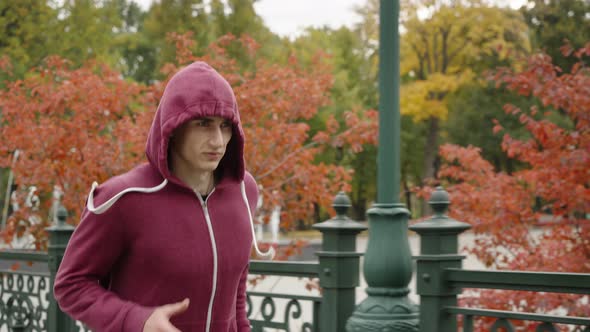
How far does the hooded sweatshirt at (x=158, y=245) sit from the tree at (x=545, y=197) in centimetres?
420

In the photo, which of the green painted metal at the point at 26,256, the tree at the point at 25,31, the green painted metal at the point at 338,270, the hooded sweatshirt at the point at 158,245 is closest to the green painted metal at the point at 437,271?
the green painted metal at the point at 338,270

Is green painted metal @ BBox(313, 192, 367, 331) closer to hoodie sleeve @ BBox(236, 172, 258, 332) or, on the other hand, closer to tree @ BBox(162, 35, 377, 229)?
hoodie sleeve @ BBox(236, 172, 258, 332)

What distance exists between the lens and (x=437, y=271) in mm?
4367

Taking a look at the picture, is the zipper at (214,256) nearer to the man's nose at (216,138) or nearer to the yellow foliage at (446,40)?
the man's nose at (216,138)

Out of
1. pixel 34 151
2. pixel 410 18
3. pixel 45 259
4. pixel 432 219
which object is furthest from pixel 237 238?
pixel 410 18

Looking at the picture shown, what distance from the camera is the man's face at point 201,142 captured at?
2.58 m

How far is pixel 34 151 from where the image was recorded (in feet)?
33.0

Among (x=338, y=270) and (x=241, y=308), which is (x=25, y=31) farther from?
(x=241, y=308)

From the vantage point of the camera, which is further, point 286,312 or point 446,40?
point 446,40

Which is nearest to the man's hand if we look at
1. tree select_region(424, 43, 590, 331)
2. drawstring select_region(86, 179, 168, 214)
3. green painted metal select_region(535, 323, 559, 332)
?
drawstring select_region(86, 179, 168, 214)

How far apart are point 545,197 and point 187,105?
17.8 feet

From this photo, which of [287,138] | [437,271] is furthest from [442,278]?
[287,138]

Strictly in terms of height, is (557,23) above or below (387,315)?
above

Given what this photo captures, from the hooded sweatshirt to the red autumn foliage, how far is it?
23.0ft
